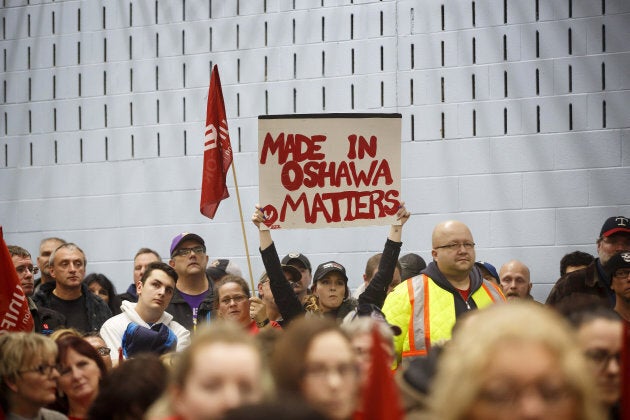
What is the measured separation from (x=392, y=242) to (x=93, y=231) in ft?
13.2

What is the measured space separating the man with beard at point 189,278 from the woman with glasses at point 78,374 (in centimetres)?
222

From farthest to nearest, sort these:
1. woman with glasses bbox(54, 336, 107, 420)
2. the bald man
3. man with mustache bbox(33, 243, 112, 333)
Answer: the bald man < man with mustache bbox(33, 243, 112, 333) < woman with glasses bbox(54, 336, 107, 420)

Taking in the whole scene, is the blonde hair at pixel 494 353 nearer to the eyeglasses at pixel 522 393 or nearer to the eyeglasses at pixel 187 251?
the eyeglasses at pixel 522 393

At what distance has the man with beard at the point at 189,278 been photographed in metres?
6.80

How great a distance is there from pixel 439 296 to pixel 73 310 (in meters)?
2.64

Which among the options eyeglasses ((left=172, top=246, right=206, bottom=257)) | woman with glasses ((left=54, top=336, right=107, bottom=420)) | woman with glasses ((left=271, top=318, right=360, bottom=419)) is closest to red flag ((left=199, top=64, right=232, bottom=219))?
eyeglasses ((left=172, top=246, right=206, bottom=257))

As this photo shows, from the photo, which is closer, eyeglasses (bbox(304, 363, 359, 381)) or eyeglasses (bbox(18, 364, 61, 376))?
eyeglasses (bbox(304, 363, 359, 381))

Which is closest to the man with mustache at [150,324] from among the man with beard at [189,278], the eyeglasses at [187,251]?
the man with beard at [189,278]

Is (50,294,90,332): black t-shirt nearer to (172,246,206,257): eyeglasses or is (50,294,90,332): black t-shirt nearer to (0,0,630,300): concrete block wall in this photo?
(172,246,206,257): eyeglasses

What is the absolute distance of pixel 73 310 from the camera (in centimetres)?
688

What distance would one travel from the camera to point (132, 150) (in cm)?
910

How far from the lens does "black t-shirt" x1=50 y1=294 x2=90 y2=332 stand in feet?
22.3

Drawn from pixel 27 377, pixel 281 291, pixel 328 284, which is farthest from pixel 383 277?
pixel 27 377

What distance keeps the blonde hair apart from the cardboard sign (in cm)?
399
